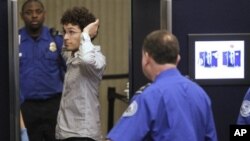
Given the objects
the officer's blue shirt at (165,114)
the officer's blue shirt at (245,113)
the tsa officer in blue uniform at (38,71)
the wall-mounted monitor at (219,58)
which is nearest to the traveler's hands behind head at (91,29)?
the wall-mounted monitor at (219,58)

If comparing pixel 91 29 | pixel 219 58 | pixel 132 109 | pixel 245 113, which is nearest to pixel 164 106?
pixel 132 109

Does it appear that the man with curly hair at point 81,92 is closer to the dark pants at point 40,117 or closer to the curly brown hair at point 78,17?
the curly brown hair at point 78,17

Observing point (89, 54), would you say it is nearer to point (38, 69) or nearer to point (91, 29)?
point (91, 29)

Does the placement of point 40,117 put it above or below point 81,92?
below

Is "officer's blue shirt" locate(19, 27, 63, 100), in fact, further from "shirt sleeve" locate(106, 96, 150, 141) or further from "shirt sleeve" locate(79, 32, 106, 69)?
"shirt sleeve" locate(106, 96, 150, 141)

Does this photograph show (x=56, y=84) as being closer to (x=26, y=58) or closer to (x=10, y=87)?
(x=26, y=58)

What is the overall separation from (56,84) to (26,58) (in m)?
0.31

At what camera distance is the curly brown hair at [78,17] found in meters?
4.23

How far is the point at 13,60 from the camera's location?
4398mm

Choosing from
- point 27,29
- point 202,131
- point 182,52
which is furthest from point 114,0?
point 202,131

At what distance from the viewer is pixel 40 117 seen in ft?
16.8

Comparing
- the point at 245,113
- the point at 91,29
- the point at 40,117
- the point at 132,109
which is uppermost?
the point at 91,29

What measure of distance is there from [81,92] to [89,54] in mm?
241

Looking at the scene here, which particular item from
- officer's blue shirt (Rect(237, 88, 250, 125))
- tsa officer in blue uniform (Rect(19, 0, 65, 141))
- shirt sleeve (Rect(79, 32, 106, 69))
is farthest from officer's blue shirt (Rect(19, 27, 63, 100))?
officer's blue shirt (Rect(237, 88, 250, 125))
